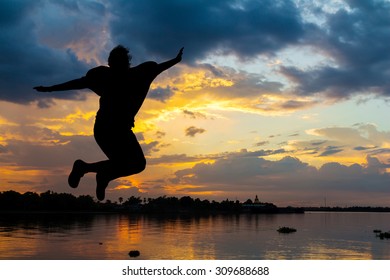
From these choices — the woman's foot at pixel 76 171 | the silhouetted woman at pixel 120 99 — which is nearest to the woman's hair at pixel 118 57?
the silhouetted woman at pixel 120 99

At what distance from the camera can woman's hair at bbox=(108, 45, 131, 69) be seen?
124 inches

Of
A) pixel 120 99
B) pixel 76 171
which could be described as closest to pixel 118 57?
pixel 120 99

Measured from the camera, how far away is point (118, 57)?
3.18 meters

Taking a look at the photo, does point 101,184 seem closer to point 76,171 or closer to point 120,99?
point 76,171

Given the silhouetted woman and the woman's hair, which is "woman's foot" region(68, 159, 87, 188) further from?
the woman's hair

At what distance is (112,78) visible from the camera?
10.2 feet

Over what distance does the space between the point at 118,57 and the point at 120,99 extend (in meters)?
0.33

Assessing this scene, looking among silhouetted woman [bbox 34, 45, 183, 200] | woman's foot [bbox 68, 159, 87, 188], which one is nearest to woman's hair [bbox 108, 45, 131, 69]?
silhouetted woman [bbox 34, 45, 183, 200]

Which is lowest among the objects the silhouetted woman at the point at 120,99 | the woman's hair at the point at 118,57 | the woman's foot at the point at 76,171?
the woman's foot at the point at 76,171

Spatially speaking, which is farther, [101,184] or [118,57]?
[101,184]

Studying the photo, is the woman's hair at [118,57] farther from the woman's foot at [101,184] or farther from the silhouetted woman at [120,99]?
the woman's foot at [101,184]

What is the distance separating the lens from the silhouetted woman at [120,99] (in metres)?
3.04
